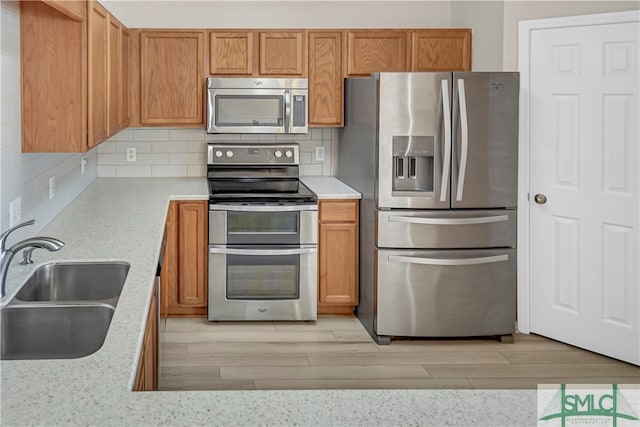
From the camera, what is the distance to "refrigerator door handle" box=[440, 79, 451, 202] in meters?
4.93

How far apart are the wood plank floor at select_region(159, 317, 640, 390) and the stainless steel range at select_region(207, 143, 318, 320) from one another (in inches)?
4.6

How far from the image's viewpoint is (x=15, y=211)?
345cm

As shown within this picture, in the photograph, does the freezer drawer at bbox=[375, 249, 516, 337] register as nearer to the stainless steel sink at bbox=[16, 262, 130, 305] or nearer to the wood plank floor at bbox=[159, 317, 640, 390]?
the wood plank floor at bbox=[159, 317, 640, 390]

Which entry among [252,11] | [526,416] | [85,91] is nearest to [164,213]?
[85,91]

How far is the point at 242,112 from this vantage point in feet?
19.2

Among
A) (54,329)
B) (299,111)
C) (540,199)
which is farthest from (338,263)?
(54,329)

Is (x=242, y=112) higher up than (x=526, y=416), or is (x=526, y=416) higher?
(x=242, y=112)

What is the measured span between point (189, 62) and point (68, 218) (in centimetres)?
186

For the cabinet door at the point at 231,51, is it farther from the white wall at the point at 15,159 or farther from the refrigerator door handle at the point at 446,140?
the white wall at the point at 15,159

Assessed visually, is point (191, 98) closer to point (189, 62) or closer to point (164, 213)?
point (189, 62)

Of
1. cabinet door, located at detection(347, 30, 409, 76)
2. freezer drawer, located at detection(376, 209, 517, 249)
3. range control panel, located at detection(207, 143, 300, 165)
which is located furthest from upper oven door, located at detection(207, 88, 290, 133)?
freezer drawer, located at detection(376, 209, 517, 249)

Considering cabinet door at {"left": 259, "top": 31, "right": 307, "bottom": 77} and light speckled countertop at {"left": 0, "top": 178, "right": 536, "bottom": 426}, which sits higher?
cabinet door at {"left": 259, "top": 31, "right": 307, "bottom": 77}

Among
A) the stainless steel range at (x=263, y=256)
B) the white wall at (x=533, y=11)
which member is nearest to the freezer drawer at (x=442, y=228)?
the stainless steel range at (x=263, y=256)

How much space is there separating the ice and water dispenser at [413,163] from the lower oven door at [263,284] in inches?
31.0
